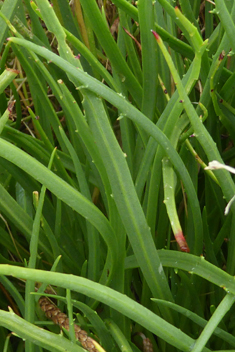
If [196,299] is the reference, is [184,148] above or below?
above

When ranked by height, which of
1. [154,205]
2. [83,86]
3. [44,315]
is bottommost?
[44,315]

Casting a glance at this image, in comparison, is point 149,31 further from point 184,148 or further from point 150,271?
point 150,271

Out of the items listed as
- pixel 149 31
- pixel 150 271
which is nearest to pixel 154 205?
pixel 150 271

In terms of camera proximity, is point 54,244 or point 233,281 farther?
point 54,244

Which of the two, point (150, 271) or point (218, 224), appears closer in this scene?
point (150, 271)

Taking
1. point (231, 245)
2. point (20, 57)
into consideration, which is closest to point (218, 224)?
point (231, 245)

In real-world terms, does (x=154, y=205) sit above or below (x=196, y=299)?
above

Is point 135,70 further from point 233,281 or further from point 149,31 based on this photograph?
point 233,281
